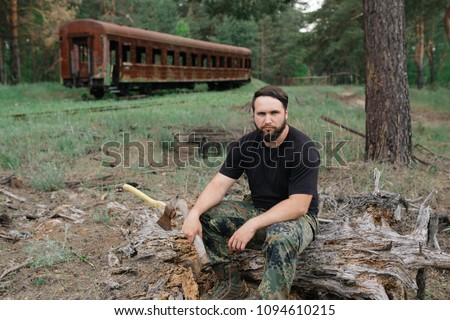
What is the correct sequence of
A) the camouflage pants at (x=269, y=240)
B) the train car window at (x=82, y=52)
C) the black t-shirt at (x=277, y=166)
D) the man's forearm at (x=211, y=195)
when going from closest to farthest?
the camouflage pants at (x=269, y=240) < the black t-shirt at (x=277, y=166) < the man's forearm at (x=211, y=195) < the train car window at (x=82, y=52)

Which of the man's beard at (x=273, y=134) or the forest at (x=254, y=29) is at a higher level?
the forest at (x=254, y=29)

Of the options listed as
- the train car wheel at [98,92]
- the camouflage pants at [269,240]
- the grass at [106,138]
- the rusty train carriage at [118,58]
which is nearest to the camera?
the camouflage pants at [269,240]

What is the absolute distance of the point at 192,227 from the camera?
3.03 metres

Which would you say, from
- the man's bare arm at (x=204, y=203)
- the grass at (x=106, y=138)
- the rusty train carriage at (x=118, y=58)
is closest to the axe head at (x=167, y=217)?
the man's bare arm at (x=204, y=203)

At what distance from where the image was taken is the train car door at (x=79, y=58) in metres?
16.7

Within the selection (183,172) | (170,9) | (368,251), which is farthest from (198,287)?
(170,9)

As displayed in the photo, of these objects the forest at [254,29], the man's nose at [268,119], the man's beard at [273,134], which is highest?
the forest at [254,29]

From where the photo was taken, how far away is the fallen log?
301 centimetres

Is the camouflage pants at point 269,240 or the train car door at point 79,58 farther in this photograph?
the train car door at point 79,58

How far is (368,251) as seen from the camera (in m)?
3.12

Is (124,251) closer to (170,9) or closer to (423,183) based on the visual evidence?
(423,183)

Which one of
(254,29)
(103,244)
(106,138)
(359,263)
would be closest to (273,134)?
(359,263)

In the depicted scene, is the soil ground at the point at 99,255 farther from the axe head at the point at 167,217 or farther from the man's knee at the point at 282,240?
the man's knee at the point at 282,240

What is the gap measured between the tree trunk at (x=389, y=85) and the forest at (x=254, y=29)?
327 cm
